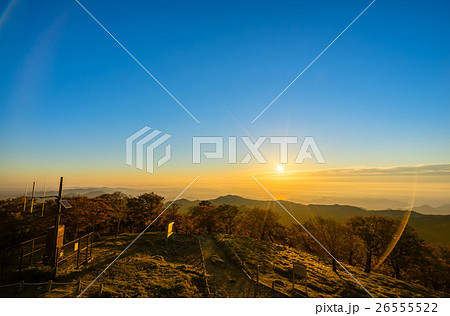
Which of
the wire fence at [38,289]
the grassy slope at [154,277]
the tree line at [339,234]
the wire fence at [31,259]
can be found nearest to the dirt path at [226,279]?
the grassy slope at [154,277]

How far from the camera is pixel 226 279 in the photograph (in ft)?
37.0

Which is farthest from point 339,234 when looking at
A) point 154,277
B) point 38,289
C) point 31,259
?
point 31,259

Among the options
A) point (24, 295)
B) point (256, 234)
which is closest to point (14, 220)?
point (24, 295)

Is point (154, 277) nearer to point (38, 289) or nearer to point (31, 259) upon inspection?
point (38, 289)

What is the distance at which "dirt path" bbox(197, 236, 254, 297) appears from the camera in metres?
9.45

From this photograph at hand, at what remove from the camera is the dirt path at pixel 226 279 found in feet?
31.0

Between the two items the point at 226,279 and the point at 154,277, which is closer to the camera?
the point at 154,277

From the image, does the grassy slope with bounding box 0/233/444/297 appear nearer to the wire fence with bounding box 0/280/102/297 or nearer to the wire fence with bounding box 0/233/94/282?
the wire fence with bounding box 0/280/102/297

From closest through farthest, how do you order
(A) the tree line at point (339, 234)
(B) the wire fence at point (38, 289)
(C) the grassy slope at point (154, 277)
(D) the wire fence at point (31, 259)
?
(B) the wire fence at point (38, 289) → (C) the grassy slope at point (154, 277) → (D) the wire fence at point (31, 259) → (A) the tree line at point (339, 234)

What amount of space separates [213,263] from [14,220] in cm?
2165

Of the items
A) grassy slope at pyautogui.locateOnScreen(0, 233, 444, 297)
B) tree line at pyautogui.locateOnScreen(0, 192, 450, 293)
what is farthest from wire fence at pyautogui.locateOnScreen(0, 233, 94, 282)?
tree line at pyautogui.locateOnScreen(0, 192, 450, 293)

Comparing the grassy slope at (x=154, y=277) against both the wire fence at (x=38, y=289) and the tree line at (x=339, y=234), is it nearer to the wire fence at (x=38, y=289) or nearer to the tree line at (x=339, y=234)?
the wire fence at (x=38, y=289)

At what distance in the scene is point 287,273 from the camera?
14664mm

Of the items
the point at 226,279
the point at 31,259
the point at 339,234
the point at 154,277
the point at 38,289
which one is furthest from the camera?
the point at 339,234
